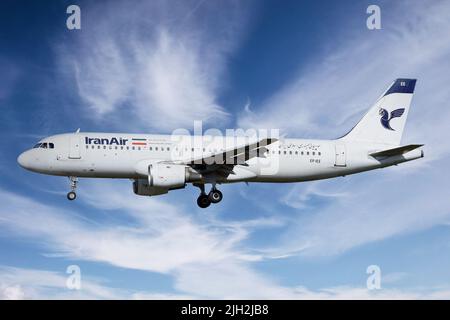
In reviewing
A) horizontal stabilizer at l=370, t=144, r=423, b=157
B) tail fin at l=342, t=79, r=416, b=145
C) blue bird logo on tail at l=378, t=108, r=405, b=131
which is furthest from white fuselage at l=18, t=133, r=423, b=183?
blue bird logo on tail at l=378, t=108, r=405, b=131

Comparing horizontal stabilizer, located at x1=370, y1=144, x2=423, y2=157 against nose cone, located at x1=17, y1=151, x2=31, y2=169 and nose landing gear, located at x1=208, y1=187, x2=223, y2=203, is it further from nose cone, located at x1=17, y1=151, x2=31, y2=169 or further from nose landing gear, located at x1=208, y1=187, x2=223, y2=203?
nose cone, located at x1=17, y1=151, x2=31, y2=169

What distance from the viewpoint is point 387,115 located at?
45.8 metres

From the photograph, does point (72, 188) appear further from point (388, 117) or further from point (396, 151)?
point (388, 117)

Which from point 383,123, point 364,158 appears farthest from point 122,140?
point 383,123

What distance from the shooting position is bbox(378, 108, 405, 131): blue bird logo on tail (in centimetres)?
4544

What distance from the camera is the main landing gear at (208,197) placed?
3919cm

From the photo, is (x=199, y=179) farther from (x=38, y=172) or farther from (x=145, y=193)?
(x=38, y=172)

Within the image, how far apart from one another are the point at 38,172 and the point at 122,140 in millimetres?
5579

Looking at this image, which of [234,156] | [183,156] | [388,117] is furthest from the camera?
[388,117]

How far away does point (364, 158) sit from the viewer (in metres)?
42.3

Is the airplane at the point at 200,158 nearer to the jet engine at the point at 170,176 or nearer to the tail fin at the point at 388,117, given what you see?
the jet engine at the point at 170,176

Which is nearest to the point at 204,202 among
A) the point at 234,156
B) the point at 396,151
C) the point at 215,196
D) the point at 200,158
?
the point at 215,196

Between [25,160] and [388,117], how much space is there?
26.3 m

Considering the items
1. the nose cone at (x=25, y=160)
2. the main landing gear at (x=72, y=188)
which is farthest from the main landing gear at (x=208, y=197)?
the nose cone at (x=25, y=160)
